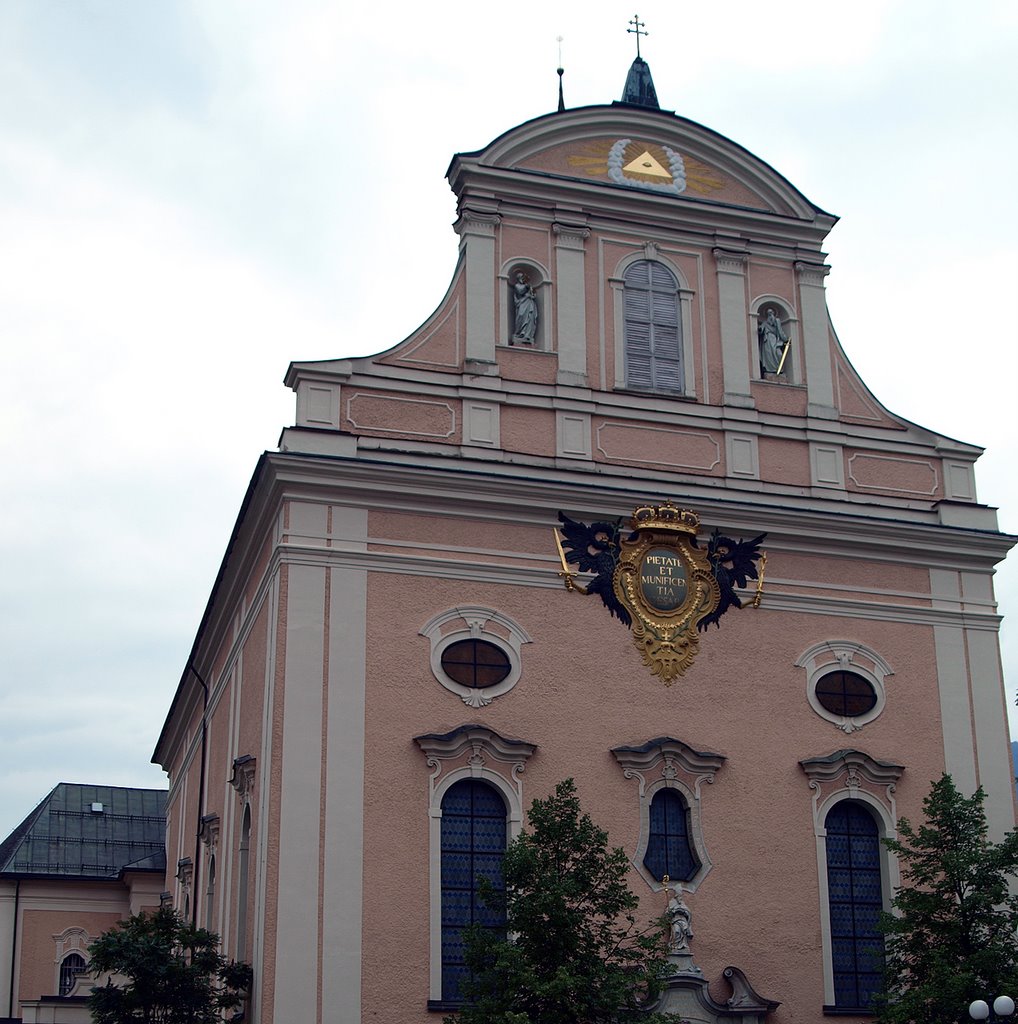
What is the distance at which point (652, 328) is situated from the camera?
25.6m

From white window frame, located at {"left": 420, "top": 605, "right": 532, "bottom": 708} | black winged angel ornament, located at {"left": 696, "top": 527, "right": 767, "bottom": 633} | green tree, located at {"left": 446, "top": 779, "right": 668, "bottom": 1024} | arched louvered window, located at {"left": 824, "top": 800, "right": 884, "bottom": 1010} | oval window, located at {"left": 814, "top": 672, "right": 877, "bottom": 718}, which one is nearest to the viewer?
green tree, located at {"left": 446, "top": 779, "right": 668, "bottom": 1024}

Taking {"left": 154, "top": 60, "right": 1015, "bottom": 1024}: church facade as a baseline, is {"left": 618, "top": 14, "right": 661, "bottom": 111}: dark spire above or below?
above

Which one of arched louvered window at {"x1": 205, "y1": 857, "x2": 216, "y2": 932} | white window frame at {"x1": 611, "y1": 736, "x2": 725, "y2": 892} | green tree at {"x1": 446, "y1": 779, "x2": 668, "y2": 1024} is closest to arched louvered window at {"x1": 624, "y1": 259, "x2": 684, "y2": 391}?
white window frame at {"x1": 611, "y1": 736, "x2": 725, "y2": 892}

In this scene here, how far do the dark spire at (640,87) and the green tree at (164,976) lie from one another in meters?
16.1

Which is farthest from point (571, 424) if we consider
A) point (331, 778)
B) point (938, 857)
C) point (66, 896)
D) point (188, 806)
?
point (66, 896)

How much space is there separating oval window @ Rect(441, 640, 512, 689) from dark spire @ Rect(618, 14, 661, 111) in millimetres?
11390

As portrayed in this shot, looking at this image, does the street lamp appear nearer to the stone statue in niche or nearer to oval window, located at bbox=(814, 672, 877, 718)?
oval window, located at bbox=(814, 672, 877, 718)

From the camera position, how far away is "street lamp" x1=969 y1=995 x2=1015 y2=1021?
1725cm

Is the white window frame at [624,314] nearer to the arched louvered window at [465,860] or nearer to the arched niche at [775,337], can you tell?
the arched niche at [775,337]

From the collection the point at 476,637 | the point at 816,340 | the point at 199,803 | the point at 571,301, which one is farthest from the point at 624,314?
the point at 199,803

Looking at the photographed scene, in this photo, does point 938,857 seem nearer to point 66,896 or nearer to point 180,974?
point 180,974

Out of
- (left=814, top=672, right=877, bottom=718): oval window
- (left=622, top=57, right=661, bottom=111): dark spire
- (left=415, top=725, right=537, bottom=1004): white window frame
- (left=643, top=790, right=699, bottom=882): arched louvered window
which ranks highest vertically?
(left=622, top=57, right=661, bottom=111): dark spire

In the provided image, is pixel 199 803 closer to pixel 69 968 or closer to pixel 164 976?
pixel 164 976

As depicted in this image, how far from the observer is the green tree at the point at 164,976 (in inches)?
839
